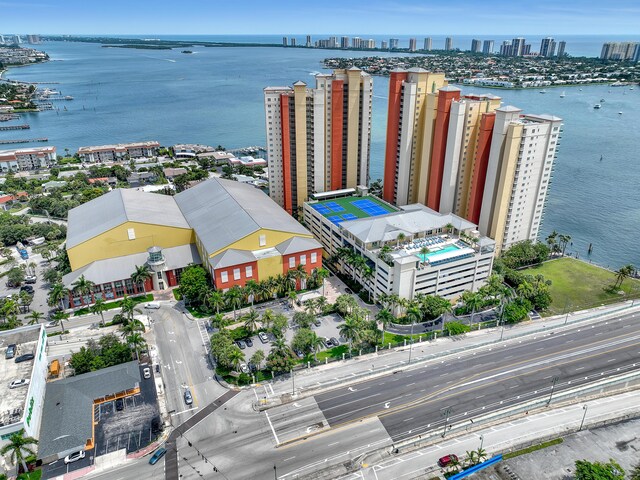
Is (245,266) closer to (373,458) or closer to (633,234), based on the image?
(373,458)

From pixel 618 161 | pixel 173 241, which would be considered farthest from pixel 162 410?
pixel 618 161

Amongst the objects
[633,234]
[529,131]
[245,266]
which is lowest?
[633,234]

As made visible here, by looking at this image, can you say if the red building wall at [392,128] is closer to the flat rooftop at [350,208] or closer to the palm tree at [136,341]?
the flat rooftop at [350,208]

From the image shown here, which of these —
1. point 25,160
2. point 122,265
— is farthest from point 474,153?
point 25,160

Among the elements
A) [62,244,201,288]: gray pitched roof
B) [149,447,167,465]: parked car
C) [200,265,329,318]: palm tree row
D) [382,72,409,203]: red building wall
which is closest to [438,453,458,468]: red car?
[149,447,167,465]: parked car

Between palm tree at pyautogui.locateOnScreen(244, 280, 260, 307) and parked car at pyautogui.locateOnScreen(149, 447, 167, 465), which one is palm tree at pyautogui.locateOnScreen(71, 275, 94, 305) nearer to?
palm tree at pyautogui.locateOnScreen(244, 280, 260, 307)

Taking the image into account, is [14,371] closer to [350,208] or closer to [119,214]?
[119,214]

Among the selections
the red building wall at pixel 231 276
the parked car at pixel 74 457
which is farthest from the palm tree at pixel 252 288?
the parked car at pixel 74 457
